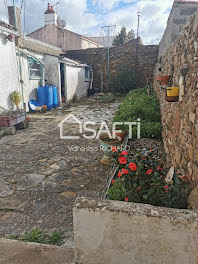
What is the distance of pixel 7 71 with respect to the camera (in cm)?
780

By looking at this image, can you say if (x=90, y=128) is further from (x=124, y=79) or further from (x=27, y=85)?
(x=124, y=79)

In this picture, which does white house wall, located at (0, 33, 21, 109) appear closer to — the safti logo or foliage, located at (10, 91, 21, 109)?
foliage, located at (10, 91, 21, 109)

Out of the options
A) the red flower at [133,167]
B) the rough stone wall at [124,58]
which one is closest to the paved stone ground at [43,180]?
the red flower at [133,167]

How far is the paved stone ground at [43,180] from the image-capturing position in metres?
2.48

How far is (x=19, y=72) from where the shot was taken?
28.1 feet

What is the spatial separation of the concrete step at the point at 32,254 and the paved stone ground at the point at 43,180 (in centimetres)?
31

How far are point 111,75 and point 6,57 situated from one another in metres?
9.40

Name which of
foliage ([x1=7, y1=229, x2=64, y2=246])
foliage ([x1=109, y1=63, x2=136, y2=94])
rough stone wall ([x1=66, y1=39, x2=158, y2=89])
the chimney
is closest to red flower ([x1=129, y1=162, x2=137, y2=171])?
foliage ([x1=7, y1=229, x2=64, y2=246])

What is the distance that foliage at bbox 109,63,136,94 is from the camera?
14.7m

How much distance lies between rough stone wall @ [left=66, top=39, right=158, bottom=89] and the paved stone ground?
37.3 ft

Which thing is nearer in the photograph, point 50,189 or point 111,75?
point 50,189

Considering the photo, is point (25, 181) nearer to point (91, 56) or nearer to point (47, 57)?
point (47, 57)

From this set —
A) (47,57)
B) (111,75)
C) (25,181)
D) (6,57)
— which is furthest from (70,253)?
(111,75)

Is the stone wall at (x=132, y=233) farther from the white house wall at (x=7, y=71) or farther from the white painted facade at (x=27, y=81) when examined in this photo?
the white painted facade at (x=27, y=81)
